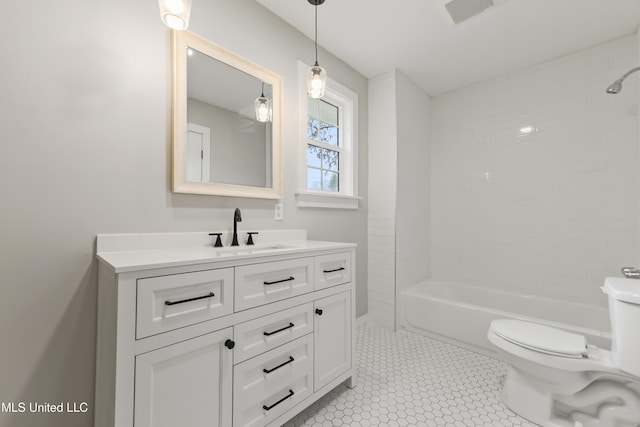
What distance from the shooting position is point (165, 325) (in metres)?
0.94

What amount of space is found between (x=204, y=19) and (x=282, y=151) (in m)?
0.86

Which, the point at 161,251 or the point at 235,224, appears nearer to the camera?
the point at 161,251

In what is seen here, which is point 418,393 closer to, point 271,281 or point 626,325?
point 626,325

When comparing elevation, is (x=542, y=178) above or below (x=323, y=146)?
below

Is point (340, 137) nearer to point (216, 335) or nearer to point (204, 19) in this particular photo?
point (204, 19)

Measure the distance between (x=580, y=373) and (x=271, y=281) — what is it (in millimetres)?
1595

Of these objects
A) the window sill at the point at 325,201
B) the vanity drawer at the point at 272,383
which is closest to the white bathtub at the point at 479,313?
the window sill at the point at 325,201

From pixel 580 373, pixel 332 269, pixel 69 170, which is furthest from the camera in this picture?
pixel 332 269

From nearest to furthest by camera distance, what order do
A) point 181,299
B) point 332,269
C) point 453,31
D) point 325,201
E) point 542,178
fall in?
1. point 181,299
2. point 332,269
3. point 453,31
4. point 325,201
5. point 542,178

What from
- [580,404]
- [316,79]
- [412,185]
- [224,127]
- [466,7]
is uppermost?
[466,7]

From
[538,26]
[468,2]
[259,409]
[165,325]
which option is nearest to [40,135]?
[165,325]

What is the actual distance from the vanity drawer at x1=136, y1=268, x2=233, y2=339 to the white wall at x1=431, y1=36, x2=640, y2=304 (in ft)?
8.90

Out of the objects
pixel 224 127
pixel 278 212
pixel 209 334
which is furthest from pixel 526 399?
pixel 224 127

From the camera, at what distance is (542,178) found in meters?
2.52
